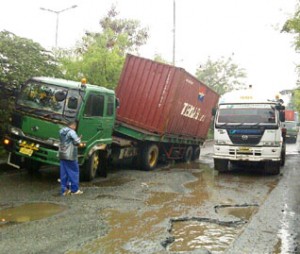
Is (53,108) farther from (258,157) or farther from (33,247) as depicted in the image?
(258,157)

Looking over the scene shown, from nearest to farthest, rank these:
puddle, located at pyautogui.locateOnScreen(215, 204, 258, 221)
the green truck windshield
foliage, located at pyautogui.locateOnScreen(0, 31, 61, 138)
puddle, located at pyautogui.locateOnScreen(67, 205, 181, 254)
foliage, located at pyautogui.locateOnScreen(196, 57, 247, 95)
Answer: puddle, located at pyautogui.locateOnScreen(67, 205, 181, 254), puddle, located at pyautogui.locateOnScreen(215, 204, 258, 221), the green truck windshield, foliage, located at pyautogui.locateOnScreen(0, 31, 61, 138), foliage, located at pyautogui.locateOnScreen(196, 57, 247, 95)

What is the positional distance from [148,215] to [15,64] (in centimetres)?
643

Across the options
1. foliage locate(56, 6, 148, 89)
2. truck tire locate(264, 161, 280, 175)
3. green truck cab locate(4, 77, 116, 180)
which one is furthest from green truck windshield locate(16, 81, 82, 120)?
foliage locate(56, 6, 148, 89)

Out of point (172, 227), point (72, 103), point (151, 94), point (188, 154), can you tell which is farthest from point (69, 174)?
point (188, 154)

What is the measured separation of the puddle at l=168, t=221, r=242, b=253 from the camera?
16.1 feet

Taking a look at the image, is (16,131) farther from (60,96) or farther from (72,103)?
(72,103)

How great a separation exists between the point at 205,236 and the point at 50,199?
3.16 metres

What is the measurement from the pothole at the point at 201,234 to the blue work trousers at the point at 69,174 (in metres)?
2.43

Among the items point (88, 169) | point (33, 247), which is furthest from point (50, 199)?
point (33, 247)

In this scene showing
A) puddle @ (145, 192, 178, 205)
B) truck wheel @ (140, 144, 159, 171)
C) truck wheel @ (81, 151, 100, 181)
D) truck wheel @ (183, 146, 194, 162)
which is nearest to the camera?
puddle @ (145, 192, 178, 205)

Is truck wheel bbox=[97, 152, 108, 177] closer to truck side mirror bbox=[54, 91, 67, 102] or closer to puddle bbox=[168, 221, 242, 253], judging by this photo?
truck side mirror bbox=[54, 91, 67, 102]

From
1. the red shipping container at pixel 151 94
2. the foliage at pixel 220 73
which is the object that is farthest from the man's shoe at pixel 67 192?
the foliage at pixel 220 73

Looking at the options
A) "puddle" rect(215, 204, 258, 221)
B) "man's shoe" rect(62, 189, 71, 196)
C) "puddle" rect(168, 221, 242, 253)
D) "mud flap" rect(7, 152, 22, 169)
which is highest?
"mud flap" rect(7, 152, 22, 169)

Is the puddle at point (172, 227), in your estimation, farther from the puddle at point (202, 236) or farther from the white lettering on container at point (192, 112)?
the white lettering on container at point (192, 112)
